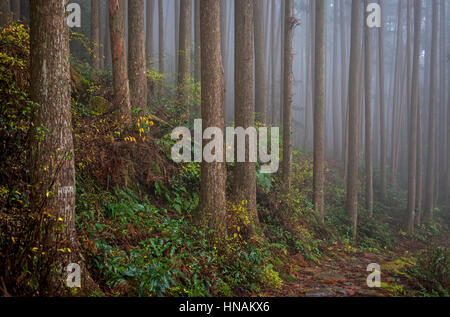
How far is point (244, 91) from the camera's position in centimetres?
811

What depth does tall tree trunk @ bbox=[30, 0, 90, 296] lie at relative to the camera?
3863 mm

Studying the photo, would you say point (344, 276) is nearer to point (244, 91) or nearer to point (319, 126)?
point (244, 91)

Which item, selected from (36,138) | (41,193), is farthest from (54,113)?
(41,193)

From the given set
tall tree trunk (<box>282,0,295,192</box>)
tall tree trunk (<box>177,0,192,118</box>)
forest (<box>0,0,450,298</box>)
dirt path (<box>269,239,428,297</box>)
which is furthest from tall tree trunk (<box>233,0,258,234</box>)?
tall tree trunk (<box>177,0,192,118</box>)

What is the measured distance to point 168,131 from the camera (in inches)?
369

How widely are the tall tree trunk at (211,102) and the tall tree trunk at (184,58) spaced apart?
3.66 meters

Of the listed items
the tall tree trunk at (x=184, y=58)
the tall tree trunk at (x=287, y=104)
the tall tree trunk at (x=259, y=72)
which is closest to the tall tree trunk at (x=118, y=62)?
the tall tree trunk at (x=184, y=58)

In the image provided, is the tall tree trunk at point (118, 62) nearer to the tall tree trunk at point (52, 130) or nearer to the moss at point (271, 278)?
the tall tree trunk at point (52, 130)

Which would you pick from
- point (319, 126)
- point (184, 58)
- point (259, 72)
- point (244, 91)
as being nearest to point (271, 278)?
point (244, 91)

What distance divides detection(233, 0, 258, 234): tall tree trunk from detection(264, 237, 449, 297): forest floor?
184cm

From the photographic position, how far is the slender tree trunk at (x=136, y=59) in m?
8.48

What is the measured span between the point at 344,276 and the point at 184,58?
9374 millimetres

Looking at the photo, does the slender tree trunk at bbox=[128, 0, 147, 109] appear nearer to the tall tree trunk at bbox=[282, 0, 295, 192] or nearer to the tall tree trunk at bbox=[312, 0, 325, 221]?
the tall tree trunk at bbox=[282, 0, 295, 192]

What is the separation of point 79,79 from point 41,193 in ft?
19.9
